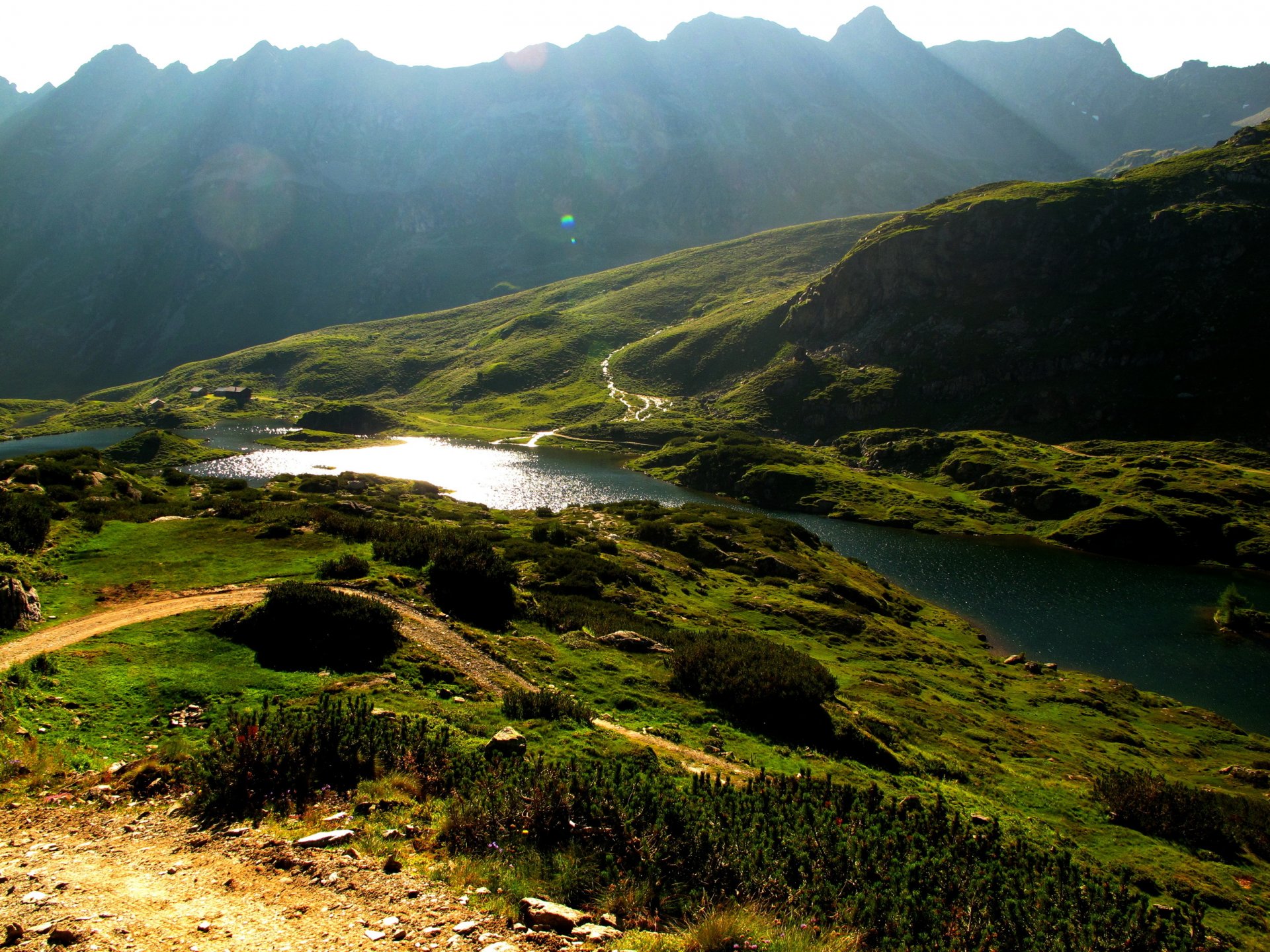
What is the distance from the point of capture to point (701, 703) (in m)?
23.3

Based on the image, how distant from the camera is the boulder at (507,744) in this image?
14.7m

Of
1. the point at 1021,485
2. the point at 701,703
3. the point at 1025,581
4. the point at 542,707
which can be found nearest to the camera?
the point at 542,707

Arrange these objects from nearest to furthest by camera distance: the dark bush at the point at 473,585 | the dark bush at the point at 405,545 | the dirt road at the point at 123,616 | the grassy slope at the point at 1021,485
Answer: the dirt road at the point at 123,616
the dark bush at the point at 473,585
the dark bush at the point at 405,545
the grassy slope at the point at 1021,485

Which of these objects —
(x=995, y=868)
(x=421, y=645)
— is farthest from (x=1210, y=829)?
(x=421, y=645)

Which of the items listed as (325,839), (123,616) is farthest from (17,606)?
(325,839)

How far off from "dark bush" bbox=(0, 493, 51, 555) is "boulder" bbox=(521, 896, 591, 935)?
28.1 meters

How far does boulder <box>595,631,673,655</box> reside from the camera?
1110 inches

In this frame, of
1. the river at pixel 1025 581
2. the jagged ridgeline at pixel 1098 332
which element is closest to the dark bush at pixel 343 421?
A: the river at pixel 1025 581

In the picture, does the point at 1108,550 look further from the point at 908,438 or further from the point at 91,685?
the point at 91,685

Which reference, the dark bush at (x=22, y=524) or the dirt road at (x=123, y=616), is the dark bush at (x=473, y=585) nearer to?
the dirt road at (x=123, y=616)

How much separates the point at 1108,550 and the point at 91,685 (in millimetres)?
117753

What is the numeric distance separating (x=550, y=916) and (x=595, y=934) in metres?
0.67

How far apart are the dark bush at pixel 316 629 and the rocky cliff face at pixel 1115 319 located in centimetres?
17571

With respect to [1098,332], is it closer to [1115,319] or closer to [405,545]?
[1115,319]
